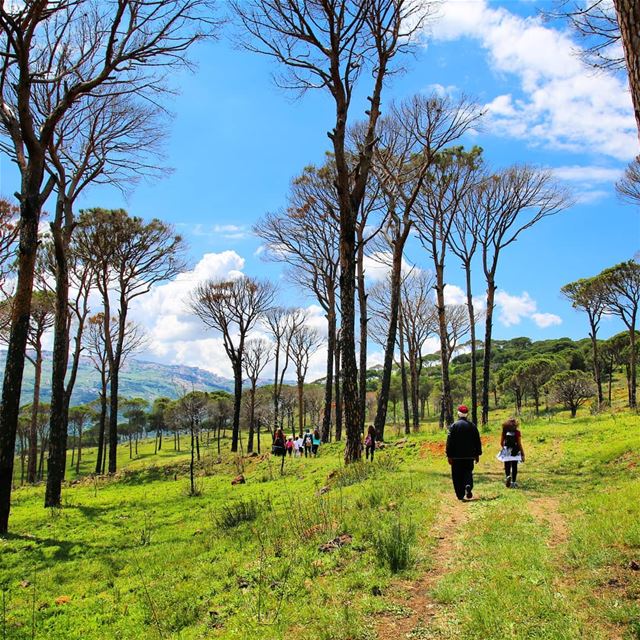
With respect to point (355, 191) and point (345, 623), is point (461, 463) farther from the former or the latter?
point (355, 191)

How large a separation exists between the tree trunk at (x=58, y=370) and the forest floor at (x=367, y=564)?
291 centimetres

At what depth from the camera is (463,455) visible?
7.91 meters

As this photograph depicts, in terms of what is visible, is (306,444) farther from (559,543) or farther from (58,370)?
(559,543)

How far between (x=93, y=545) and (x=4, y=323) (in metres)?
16.5

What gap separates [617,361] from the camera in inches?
1686

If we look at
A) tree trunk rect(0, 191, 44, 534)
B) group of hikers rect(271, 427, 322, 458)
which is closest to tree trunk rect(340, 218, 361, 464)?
group of hikers rect(271, 427, 322, 458)

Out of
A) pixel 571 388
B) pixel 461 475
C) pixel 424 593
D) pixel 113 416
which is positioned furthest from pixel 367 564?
pixel 571 388

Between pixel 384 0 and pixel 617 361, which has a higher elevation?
pixel 384 0

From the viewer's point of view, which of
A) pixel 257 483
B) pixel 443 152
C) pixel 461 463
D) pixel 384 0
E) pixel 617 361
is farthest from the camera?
pixel 617 361

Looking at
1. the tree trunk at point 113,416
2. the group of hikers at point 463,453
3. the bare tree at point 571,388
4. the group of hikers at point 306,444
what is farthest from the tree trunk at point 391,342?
the bare tree at point 571,388

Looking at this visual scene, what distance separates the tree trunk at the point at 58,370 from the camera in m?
13.6

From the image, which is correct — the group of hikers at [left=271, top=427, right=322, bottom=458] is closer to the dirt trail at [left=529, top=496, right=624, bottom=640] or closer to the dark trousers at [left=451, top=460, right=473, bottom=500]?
the dark trousers at [left=451, top=460, right=473, bottom=500]

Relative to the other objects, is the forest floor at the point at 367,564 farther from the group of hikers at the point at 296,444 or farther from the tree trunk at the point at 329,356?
the tree trunk at the point at 329,356

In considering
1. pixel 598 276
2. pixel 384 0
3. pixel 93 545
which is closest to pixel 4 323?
pixel 93 545
